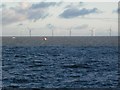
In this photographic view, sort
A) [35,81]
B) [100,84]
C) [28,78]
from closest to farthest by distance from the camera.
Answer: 1. [100,84]
2. [35,81]
3. [28,78]

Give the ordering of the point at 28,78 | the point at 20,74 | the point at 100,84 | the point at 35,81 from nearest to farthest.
Answer: the point at 100,84, the point at 35,81, the point at 28,78, the point at 20,74

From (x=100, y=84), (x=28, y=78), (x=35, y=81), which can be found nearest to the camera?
(x=100, y=84)

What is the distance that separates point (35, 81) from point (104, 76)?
1058cm

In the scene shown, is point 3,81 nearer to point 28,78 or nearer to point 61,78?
point 28,78

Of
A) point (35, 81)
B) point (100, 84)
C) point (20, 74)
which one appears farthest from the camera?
point (20, 74)

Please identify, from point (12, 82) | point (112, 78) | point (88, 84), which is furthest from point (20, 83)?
point (112, 78)

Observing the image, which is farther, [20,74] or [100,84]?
[20,74]

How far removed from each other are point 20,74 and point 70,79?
996 centimetres

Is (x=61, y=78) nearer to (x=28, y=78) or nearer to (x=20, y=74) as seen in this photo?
(x=28, y=78)

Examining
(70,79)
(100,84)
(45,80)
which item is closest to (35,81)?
(45,80)

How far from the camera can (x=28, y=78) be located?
1951 inches

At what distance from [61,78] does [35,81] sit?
14.3 ft

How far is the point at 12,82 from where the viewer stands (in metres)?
45.5

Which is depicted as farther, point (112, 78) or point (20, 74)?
point (20, 74)
